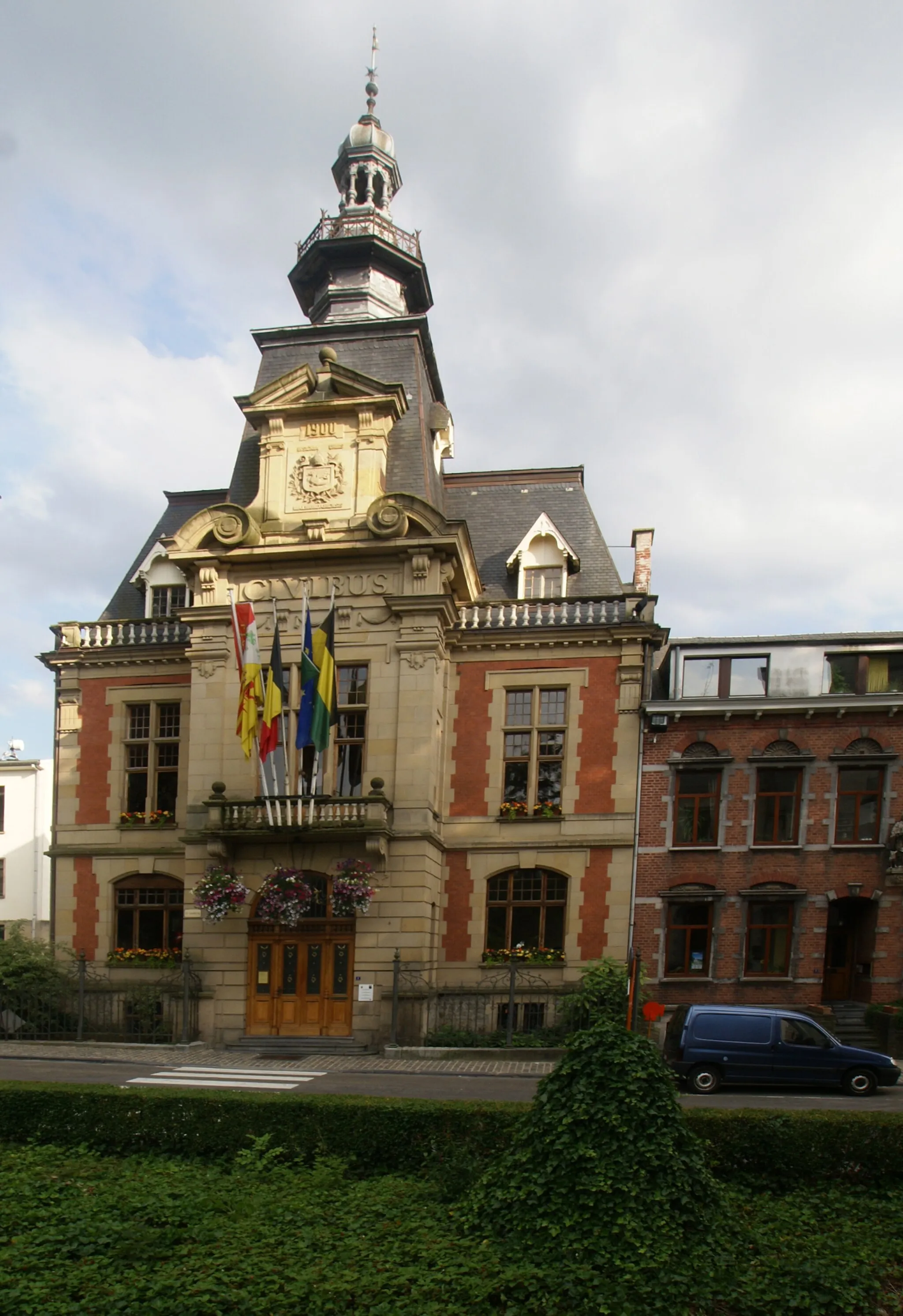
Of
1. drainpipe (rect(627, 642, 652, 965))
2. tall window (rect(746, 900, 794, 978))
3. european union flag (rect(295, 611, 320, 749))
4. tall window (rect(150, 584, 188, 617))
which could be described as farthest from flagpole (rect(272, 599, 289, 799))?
tall window (rect(746, 900, 794, 978))

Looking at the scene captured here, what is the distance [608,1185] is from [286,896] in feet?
49.1

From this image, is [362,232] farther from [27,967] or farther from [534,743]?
[27,967]

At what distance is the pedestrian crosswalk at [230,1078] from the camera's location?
17.2m

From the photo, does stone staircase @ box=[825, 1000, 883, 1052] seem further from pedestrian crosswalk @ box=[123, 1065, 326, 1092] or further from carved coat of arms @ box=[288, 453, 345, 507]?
carved coat of arms @ box=[288, 453, 345, 507]

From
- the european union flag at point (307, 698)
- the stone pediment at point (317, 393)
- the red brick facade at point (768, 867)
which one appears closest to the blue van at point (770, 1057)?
the red brick facade at point (768, 867)

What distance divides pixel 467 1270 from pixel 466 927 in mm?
17306

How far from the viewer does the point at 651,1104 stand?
9.38 m

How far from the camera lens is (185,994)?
899 inches

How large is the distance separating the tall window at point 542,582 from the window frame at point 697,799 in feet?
18.6

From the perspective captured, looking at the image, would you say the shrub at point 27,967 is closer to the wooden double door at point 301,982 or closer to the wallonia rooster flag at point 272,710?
the wooden double door at point 301,982

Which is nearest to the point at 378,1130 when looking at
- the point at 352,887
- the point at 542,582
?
the point at 352,887

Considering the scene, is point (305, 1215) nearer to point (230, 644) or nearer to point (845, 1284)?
point (845, 1284)

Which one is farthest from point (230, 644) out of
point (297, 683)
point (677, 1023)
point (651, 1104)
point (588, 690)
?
point (651, 1104)

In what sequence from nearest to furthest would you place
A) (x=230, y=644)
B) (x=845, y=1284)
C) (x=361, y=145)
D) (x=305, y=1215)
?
(x=845, y=1284)
(x=305, y=1215)
(x=230, y=644)
(x=361, y=145)
